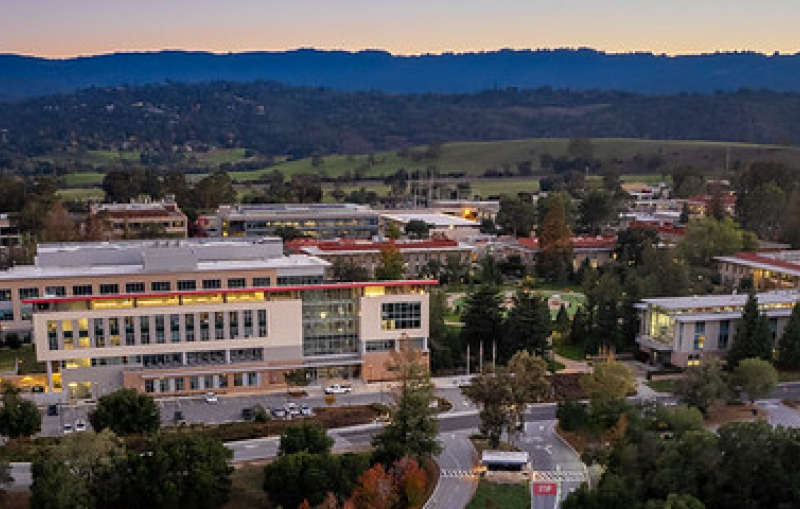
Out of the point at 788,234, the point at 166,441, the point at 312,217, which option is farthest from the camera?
the point at 312,217

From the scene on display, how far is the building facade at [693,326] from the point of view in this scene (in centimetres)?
4916

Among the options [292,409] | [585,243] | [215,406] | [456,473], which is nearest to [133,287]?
[215,406]

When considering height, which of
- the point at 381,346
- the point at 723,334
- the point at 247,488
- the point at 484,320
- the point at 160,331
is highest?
the point at 160,331

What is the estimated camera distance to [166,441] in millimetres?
33094

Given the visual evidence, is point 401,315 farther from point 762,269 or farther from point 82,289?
point 762,269

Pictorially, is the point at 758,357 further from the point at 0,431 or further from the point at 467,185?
the point at 467,185

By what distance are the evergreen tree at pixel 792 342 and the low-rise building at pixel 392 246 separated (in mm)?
33129

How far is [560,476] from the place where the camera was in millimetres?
34812

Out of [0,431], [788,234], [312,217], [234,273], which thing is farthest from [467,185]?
[0,431]

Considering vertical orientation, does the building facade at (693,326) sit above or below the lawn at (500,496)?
above

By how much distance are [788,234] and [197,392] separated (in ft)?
228

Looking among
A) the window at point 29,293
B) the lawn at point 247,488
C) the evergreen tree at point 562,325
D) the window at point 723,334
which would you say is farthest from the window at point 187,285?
the window at point 723,334

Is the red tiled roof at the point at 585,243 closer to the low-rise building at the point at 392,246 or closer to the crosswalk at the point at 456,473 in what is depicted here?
the low-rise building at the point at 392,246

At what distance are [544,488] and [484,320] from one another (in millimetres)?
15976
